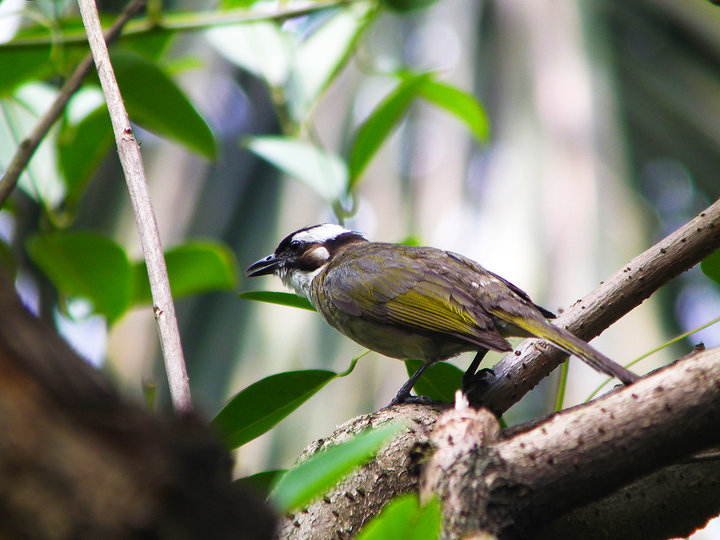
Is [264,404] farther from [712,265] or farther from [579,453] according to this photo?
[712,265]

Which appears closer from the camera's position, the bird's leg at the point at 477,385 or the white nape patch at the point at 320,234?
the bird's leg at the point at 477,385

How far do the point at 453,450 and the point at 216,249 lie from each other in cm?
164

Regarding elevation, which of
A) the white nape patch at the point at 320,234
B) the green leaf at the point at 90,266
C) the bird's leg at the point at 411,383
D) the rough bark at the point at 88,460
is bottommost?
the rough bark at the point at 88,460

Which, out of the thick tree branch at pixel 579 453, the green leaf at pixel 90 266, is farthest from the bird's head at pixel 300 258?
the thick tree branch at pixel 579 453

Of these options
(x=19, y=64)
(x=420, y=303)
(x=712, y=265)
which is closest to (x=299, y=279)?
(x=420, y=303)

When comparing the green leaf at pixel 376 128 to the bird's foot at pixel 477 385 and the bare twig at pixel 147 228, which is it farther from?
the bare twig at pixel 147 228

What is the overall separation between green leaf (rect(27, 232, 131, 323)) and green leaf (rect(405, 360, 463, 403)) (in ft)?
3.66

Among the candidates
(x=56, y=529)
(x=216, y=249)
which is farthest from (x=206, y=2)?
(x=56, y=529)

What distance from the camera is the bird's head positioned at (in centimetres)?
475

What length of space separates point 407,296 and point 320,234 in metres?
1.24

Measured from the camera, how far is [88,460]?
85 cm

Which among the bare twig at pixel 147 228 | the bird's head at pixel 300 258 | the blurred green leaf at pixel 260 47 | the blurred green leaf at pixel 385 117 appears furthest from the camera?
the bird's head at pixel 300 258

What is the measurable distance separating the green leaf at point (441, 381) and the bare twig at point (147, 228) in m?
1.17

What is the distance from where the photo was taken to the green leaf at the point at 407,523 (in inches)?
37.5
